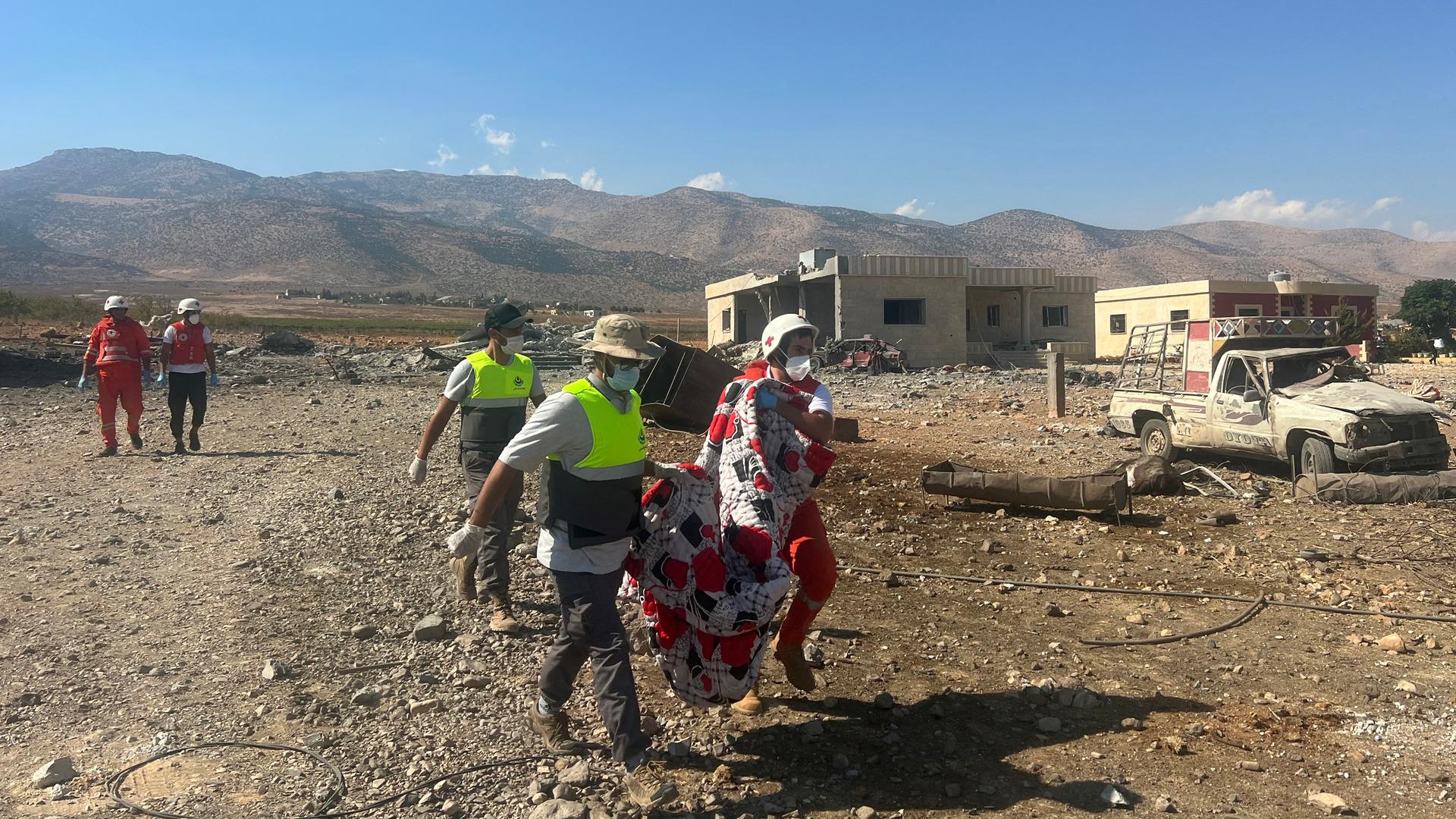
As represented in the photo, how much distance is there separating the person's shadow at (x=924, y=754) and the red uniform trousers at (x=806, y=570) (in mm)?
419

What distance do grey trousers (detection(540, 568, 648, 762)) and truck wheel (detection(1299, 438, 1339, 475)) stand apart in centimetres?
847

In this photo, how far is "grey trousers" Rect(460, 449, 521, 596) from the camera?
5453mm

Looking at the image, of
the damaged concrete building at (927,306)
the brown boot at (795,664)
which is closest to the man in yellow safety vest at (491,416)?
the brown boot at (795,664)

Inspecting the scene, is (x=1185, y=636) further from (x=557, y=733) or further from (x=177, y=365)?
(x=177, y=365)

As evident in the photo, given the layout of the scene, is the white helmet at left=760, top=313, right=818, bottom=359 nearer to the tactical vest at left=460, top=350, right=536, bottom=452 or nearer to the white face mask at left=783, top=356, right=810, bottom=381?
the white face mask at left=783, top=356, right=810, bottom=381

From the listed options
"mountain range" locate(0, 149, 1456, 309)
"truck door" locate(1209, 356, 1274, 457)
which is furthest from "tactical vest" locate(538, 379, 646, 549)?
"mountain range" locate(0, 149, 1456, 309)

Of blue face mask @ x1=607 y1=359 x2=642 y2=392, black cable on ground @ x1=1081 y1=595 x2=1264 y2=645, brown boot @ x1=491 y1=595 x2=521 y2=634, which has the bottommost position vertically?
black cable on ground @ x1=1081 y1=595 x2=1264 y2=645

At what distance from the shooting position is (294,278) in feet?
414

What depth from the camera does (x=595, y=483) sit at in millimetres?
3562

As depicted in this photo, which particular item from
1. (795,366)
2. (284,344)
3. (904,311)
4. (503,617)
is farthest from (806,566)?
(284,344)

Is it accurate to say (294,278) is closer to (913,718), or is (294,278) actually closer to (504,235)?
(504,235)

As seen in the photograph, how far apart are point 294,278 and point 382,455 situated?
417ft

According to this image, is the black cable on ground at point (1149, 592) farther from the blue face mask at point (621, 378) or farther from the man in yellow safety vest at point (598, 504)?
the blue face mask at point (621, 378)

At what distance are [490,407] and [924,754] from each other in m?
2.98
